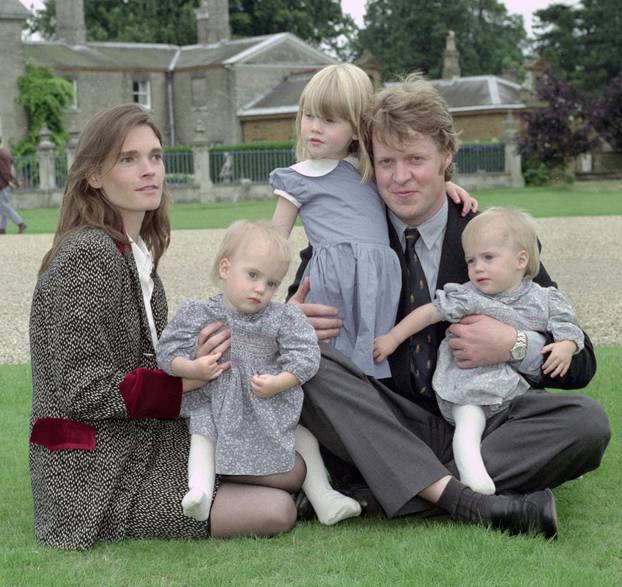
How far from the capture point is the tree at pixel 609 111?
3569 cm

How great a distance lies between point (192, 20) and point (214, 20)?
6813 mm

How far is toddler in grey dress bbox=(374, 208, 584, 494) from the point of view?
12.9 feet

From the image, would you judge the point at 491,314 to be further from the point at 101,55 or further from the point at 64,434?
the point at 101,55

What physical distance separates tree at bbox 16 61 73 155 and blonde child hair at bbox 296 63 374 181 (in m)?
37.5

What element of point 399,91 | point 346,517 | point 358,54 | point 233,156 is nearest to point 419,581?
point 346,517

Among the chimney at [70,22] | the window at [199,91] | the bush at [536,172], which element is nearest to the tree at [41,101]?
the chimney at [70,22]

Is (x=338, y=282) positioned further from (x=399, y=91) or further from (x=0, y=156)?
(x=0, y=156)

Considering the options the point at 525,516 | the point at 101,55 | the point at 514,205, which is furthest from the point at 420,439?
the point at 101,55

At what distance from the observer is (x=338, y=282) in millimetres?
4078

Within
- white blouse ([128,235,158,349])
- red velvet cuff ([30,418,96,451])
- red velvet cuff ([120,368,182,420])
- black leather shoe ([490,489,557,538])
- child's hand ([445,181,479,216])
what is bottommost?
black leather shoe ([490,489,557,538])

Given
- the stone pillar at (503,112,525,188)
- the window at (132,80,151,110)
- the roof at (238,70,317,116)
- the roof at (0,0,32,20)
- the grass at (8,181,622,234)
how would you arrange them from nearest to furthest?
the grass at (8,181,622,234) < the stone pillar at (503,112,525,188) < the roof at (0,0,32,20) < the roof at (238,70,317,116) < the window at (132,80,151,110)

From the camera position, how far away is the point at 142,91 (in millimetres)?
47781

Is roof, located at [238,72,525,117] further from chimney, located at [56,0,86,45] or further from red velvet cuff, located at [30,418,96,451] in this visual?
red velvet cuff, located at [30,418,96,451]

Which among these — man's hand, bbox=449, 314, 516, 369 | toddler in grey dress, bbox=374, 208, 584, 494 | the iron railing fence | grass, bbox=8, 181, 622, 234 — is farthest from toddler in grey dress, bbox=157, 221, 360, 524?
the iron railing fence
